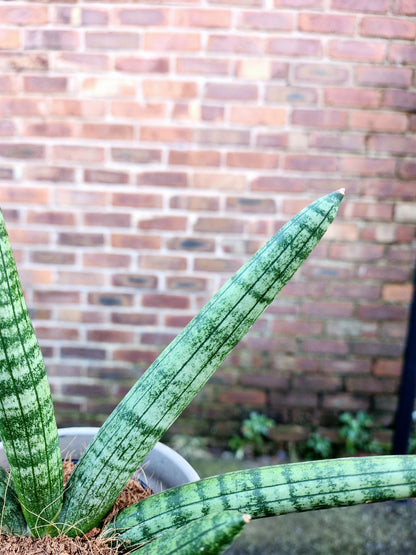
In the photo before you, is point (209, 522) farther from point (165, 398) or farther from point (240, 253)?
point (240, 253)

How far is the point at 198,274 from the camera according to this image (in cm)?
169

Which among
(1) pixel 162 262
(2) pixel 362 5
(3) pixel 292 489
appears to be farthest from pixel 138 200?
(3) pixel 292 489

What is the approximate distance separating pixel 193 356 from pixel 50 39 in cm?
126

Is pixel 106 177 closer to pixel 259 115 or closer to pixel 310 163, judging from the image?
pixel 259 115

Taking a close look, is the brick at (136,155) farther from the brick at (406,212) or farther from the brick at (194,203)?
the brick at (406,212)

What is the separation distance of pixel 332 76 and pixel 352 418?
3.74 feet

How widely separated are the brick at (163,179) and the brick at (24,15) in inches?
20.7

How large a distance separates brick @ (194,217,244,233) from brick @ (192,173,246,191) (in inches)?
3.9

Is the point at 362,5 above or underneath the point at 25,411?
above

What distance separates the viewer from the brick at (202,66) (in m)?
1.52

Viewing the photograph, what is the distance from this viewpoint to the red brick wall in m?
1.50

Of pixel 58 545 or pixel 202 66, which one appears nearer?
pixel 58 545

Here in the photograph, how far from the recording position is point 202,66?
1.52 metres

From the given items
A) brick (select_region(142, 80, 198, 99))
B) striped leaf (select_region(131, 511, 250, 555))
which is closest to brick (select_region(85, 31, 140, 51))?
brick (select_region(142, 80, 198, 99))
